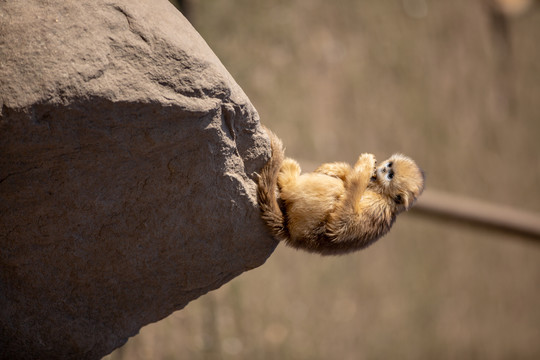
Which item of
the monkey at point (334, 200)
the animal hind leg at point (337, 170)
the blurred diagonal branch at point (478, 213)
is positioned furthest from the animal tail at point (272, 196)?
the blurred diagonal branch at point (478, 213)

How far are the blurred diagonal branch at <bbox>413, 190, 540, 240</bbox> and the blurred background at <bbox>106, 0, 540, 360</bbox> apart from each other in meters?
0.11

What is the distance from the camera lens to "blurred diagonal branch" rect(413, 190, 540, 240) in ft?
11.8

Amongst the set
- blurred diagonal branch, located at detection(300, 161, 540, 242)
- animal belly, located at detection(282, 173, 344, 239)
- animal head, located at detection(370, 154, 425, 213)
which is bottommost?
animal belly, located at detection(282, 173, 344, 239)

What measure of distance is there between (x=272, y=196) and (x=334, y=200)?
0.51 feet

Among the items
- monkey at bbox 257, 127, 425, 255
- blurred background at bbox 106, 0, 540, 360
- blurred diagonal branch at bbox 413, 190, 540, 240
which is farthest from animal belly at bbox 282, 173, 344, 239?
blurred diagonal branch at bbox 413, 190, 540, 240

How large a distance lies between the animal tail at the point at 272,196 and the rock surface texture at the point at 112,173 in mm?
23

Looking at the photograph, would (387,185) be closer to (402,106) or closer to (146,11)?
(146,11)

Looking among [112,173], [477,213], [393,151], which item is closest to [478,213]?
[477,213]

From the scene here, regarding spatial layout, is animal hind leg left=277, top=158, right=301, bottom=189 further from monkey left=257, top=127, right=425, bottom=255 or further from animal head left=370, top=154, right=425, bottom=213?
animal head left=370, top=154, right=425, bottom=213

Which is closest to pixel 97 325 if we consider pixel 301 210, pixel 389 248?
pixel 301 210

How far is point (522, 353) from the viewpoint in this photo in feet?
16.3

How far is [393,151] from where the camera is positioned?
4020 millimetres

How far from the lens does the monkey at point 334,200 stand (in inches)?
52.2

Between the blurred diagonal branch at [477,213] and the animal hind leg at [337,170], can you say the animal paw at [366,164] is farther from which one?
the blurred diagonal branch at [477,213]
